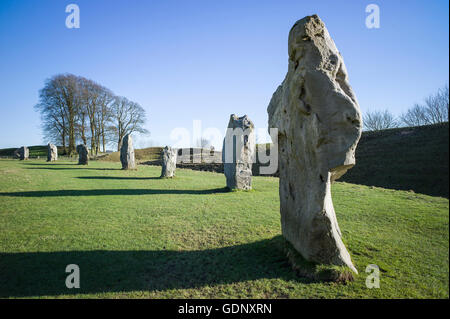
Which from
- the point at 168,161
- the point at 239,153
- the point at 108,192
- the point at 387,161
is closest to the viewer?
the point at 108,192

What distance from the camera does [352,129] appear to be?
358 centimetres

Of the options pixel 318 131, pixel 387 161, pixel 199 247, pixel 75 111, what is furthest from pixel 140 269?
pixel 75 111

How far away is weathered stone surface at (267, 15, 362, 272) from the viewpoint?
3609 mm

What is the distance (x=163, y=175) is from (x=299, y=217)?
A: 44.3 ft

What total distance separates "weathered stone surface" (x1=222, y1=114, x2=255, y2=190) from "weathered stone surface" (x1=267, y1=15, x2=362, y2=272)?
289 inches

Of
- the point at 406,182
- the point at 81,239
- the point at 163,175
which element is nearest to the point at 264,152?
the point at 163,175

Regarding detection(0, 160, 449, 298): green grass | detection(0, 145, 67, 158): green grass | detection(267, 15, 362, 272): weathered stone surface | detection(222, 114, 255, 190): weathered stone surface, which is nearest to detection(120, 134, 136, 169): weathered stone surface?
detection(0, 160, 449, 298): green grass

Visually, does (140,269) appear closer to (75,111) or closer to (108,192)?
(108,192)

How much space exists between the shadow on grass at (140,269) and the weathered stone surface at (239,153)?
21.9 feet

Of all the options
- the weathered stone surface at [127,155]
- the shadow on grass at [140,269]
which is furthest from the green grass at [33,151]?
the shadow on grass at [140,269]

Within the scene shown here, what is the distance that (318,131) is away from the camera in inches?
146

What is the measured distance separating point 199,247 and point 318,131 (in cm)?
359

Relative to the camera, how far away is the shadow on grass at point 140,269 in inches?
155

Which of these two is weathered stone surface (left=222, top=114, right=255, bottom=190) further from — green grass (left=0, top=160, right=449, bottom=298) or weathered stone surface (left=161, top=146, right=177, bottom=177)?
weathered stone surface (left=161, top=146, right=177, bottom=177)
